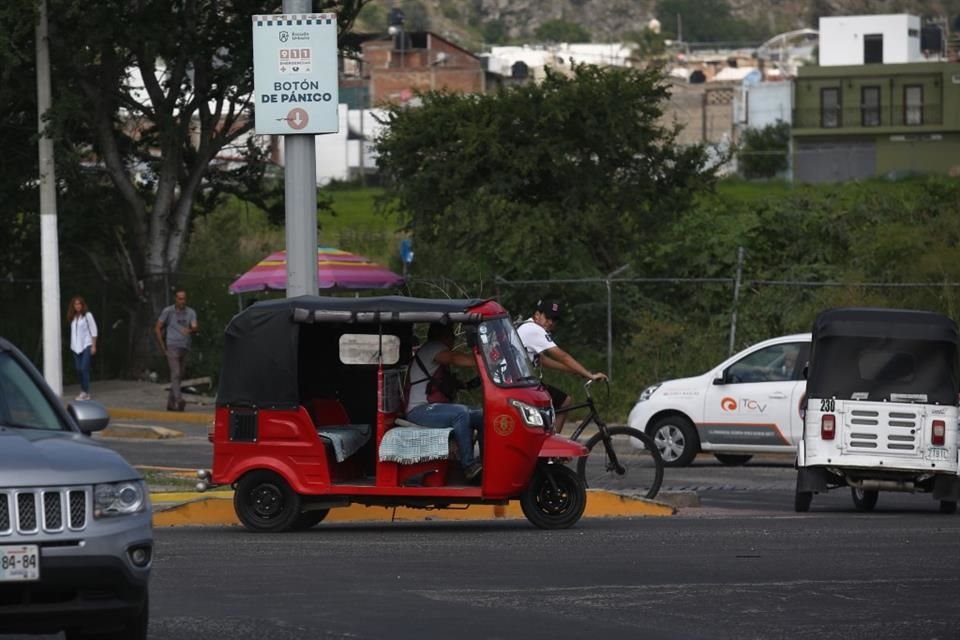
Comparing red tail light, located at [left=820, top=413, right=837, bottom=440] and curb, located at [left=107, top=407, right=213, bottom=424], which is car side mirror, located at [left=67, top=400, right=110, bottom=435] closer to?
red tail light, located at [left=820, top=413, right=837, bottom=440]

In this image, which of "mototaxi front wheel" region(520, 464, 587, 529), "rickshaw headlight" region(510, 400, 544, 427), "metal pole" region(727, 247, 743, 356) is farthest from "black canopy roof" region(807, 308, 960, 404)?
"metal pole" region(727, 247, 743, 356)

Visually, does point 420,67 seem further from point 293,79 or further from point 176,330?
point 293,79

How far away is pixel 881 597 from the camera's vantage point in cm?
1105

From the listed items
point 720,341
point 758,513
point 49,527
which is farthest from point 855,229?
point 49,527

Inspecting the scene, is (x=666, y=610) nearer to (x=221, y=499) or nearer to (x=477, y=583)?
(x=477, y=583)

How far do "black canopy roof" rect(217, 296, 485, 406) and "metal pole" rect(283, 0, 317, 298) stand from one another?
3.89 metres

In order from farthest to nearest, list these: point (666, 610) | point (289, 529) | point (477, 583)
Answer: point (289, 529)
point (477, 583)
point (666, 610)

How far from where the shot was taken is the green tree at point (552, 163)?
36438 millimetres

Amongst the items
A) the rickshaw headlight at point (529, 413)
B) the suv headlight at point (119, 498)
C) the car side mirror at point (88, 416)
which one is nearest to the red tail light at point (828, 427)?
the rickshaw headlight at point (529, 413)

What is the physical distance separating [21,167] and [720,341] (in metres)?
14.6

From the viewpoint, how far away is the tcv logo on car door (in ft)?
73.6

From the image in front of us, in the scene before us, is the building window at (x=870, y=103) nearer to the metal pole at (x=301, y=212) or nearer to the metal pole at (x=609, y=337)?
the metal pole at (x=609, y=337)

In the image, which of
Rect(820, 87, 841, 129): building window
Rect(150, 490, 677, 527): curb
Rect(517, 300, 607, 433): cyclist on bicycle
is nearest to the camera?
Rect(150, 490, 677, 527): curb

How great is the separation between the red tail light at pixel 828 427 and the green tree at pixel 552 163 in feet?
60.0
